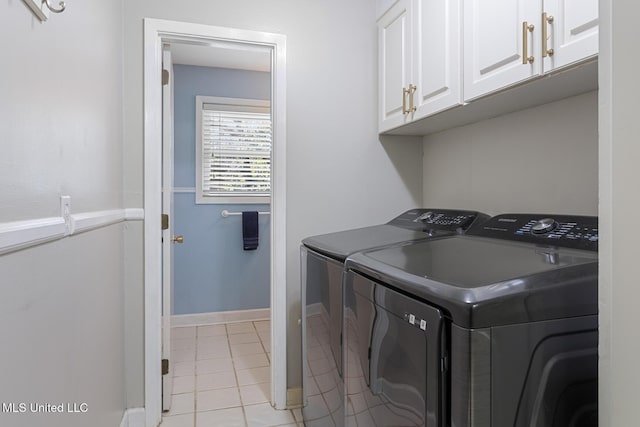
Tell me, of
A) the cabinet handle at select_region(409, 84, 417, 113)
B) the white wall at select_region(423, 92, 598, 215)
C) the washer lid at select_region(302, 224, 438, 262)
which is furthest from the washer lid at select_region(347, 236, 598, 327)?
the cabinet handle at select_region(409, 84, 417, 113)

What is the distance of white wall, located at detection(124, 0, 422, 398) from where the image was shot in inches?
83.6

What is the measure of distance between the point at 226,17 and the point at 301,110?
2.02 ft

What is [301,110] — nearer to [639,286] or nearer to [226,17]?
[226,17]

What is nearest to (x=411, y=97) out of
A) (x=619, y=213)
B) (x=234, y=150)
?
(x=619, y=213)

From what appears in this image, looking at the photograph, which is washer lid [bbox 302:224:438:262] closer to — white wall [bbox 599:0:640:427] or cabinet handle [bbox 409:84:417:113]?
cabinet handle [bbox 409:84:417:113]

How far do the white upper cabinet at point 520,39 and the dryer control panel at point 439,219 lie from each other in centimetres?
52

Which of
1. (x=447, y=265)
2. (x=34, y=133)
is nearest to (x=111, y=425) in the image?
(x=34, y=133)

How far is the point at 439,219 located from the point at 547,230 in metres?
0.65

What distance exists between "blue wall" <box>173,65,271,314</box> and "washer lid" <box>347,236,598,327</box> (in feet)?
8.81

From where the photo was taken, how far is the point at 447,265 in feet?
3.33

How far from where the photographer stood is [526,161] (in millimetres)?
1646

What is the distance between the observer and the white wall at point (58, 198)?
2.45 ft

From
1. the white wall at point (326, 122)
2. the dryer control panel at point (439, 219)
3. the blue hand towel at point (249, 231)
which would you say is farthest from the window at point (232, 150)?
the dryer control panel at point (439, 219)

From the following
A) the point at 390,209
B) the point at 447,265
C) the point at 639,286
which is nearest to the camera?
the point at 639,286
